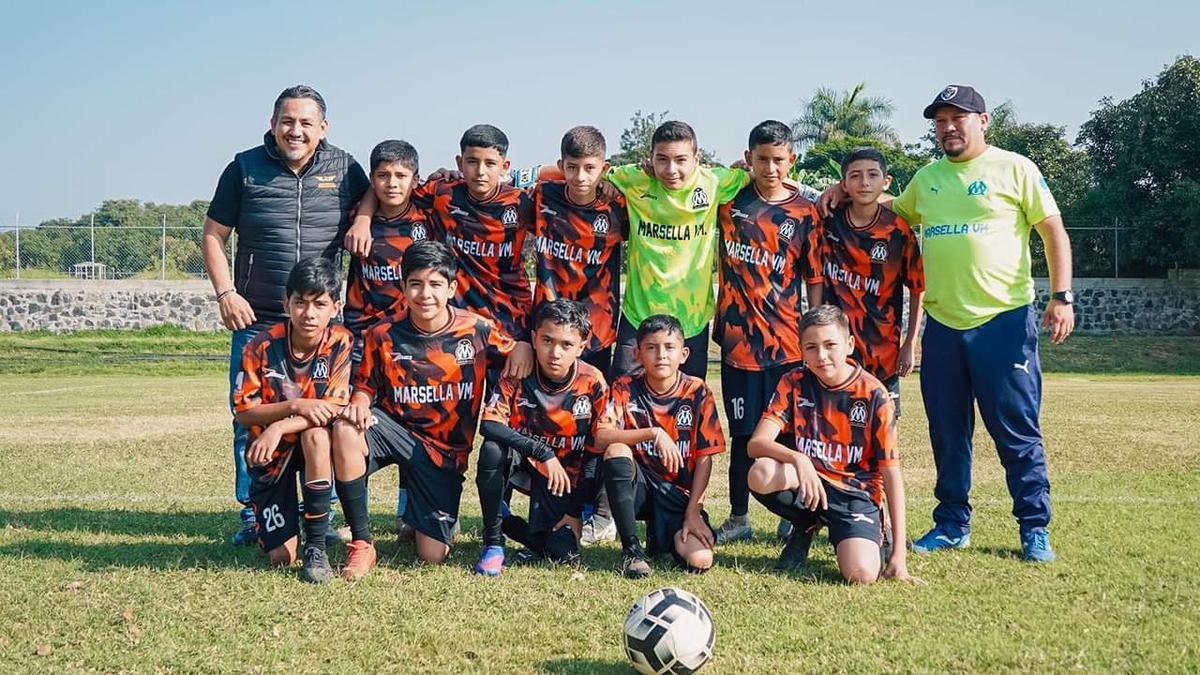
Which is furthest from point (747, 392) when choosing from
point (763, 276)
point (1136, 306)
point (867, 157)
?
point (1136, 306)

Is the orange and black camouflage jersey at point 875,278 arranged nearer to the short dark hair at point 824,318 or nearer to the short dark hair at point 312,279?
the short dark hair at point 824,318

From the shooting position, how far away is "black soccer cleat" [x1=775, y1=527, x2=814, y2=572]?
5.02 metres

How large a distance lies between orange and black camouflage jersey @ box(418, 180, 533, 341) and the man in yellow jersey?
223 centimetres

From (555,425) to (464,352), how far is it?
60cm

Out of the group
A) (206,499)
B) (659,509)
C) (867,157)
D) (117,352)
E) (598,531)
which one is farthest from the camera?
(117,352)

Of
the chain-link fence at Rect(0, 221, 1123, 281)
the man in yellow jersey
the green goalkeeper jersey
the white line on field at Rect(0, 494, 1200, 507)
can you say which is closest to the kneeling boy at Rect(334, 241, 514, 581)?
the green goalkeeper jersey

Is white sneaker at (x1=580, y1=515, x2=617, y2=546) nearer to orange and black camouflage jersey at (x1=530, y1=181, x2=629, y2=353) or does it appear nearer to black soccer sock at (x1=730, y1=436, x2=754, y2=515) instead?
black soccer sock at (x1=730, y1=436, x2=754, y2=515)

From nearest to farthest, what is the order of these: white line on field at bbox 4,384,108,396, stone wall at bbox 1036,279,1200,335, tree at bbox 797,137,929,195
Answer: white line on field at bbox 4,384,108,396 → stone wall at bbox 1036,279,1200,335 → tree at bbox 797,137,929,195

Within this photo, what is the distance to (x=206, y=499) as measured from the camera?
6.85 metres

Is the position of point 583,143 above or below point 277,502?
above

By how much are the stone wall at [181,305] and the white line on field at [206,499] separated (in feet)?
61.3

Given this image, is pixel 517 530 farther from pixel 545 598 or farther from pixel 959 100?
pixel 959 100

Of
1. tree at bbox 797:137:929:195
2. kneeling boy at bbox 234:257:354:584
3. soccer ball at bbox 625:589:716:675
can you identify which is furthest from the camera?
tree at bbox 797:137:929:195

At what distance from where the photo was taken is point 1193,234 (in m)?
24.9
